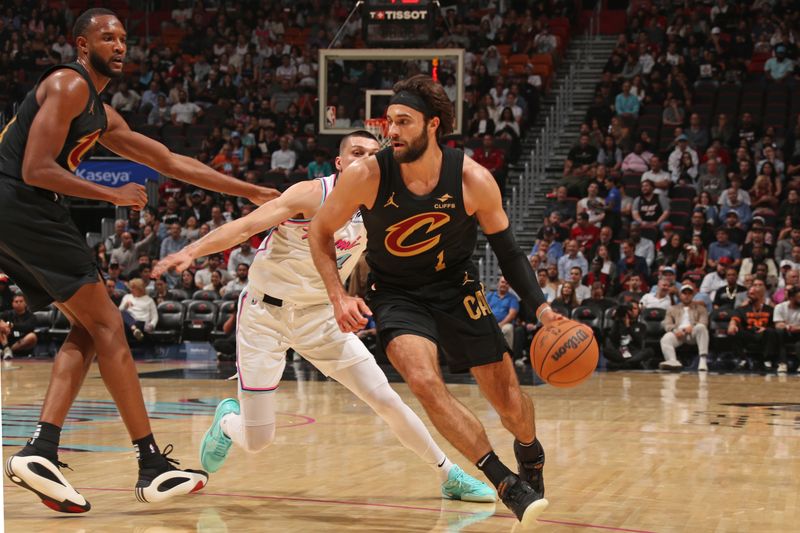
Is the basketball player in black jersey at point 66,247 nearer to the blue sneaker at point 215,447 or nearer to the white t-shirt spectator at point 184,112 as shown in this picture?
the blue sneaker at point 215,447

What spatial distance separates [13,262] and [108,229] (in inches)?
602

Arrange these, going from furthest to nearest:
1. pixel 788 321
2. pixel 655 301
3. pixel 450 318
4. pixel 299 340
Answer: pixel 655 301, pixel 788 321, pixel 299 340, pixel 450 318

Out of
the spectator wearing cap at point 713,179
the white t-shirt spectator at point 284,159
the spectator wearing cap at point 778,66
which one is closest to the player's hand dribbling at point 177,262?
the spectator wearing cap at point 713,179

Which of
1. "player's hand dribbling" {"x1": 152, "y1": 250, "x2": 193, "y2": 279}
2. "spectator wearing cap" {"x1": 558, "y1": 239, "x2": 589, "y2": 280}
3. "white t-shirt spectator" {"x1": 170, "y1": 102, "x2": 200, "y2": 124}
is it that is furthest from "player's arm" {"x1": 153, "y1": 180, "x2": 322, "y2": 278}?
"white t-shirt spectator" {"x1": 170, "y1": 102, "x2": 200, "y2": 124}

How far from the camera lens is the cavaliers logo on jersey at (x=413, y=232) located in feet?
16.0

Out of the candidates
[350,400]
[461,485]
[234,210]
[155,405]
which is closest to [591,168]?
A: [234,210]

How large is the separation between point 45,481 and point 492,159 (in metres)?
14.0

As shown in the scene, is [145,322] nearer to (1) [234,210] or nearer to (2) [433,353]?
(1) [234,210]

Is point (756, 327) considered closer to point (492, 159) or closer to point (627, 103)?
point (492, 159)

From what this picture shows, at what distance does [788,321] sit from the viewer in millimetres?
13891

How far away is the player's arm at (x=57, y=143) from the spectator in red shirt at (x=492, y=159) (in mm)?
13326

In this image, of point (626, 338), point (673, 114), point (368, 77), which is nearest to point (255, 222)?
point (626, 338)

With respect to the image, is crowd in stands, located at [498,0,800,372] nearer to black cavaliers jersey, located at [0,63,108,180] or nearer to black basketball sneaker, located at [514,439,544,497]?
black basketball sneaker, located at [514,439,544,497]

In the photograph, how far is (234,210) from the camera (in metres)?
18.9
